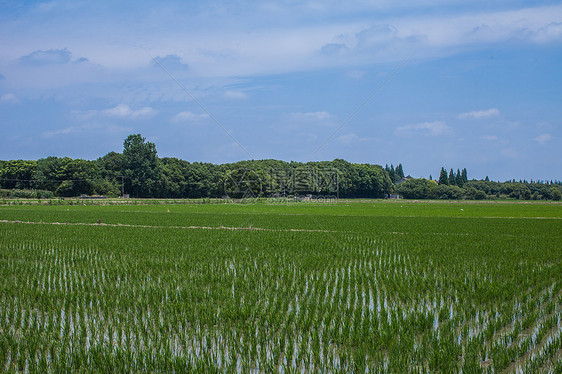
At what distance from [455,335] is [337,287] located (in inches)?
143

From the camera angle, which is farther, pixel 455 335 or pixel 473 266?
pixel 473 266

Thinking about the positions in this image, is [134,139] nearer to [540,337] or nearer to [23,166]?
[23,166]

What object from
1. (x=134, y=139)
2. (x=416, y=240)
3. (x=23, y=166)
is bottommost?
(x=416, y=240)

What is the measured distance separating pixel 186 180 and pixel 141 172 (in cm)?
1167

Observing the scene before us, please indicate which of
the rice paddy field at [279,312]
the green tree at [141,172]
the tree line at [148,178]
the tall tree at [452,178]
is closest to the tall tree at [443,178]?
the tall tree at [452,178]

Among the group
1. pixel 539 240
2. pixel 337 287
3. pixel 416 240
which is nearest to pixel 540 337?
pixel 337 287

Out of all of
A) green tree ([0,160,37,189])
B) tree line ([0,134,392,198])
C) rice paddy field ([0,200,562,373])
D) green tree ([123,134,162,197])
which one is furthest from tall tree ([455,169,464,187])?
rice paddy field ([0,200,562,373])

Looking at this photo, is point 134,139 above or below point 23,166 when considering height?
above

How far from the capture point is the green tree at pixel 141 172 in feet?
321

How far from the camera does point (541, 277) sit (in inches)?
432

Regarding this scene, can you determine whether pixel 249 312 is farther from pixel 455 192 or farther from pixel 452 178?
pixel 452 178

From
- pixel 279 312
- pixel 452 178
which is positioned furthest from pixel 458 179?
pixel 279 312

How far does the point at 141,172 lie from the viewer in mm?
97938

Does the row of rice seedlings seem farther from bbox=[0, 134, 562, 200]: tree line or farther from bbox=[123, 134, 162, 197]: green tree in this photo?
bbox=[123, 134, 162, 197]: green tree
